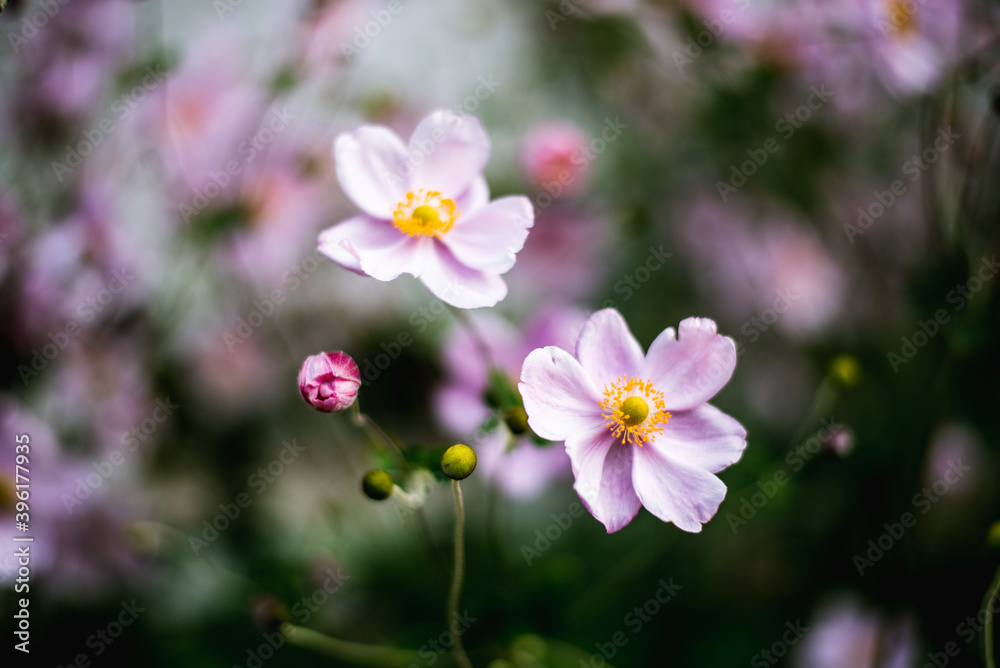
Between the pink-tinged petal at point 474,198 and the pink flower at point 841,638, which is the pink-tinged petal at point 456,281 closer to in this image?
the pink-tinged petal at point 474,198

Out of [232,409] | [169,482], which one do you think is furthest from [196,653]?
[232,409]

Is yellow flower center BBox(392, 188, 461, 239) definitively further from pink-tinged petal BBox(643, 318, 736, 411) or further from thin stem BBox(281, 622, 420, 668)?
thin stem BBox(281, 622, 420, 668)

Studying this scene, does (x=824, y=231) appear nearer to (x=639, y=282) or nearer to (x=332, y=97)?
(x=639, y=282)

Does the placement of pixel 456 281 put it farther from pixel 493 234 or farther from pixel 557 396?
pixel 557 396

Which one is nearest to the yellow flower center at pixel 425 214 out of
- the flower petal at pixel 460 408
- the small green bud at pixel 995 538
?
the flower petal at pixel 460 408

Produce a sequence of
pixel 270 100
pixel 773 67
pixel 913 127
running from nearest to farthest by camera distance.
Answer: pixel 270 100 → pixel 773 67 → pixel 913 127

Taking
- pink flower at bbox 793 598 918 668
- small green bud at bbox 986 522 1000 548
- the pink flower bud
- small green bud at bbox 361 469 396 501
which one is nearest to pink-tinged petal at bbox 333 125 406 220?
the pink flower bud

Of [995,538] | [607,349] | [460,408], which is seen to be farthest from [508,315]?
[995,538]
